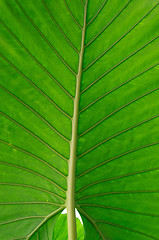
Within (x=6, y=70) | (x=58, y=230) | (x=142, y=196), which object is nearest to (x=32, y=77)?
(x=6, y=70)

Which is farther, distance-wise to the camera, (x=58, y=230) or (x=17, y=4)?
(x=58, y=230)

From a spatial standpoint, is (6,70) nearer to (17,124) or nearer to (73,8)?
(17,124)

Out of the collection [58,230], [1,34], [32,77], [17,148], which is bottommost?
[58,230]

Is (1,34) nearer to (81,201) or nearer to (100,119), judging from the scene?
(100,119)

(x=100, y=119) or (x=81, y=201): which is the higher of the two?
(x=100, y=119)

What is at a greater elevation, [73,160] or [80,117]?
[80,117]

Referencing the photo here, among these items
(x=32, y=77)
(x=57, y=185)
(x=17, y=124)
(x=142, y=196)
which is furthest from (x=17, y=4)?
(x=142, y=196)

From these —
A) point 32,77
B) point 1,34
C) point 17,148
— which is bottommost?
point 17,148
